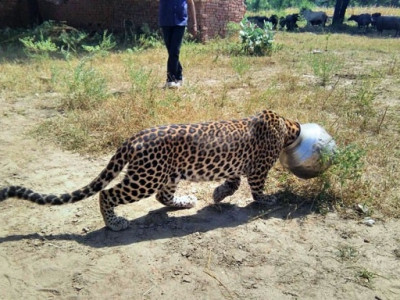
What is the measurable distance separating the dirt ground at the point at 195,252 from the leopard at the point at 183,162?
10.7 inches

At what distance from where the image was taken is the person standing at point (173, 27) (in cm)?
819

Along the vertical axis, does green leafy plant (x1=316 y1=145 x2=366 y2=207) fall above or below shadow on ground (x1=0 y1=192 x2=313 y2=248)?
above

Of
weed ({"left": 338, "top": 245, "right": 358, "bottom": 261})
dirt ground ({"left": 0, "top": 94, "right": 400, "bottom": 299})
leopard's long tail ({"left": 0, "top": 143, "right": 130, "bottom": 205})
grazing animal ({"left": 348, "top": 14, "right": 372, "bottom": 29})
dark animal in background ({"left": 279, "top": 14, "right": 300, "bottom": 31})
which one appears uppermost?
grazing animal ({"left": 348, "top": 14, "right": 372, "bottom": 29})

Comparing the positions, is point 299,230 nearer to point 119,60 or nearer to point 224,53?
point 119,60

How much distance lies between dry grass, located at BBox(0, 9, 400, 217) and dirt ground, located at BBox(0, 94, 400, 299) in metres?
0.65

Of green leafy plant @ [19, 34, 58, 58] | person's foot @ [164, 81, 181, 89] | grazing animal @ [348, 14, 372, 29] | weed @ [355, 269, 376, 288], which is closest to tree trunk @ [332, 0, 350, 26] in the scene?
grazing animal @ [348, 14, 372, 29]

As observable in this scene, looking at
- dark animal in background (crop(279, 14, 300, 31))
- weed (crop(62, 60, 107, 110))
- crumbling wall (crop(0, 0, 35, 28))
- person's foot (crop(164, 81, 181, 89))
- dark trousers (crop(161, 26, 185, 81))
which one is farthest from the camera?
dark animal in background (crop(279, 14, 300, 31))

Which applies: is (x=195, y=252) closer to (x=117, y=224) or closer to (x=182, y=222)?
(x=182, y=222)

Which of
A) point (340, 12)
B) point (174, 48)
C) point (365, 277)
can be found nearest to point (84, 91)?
point (174, 48)

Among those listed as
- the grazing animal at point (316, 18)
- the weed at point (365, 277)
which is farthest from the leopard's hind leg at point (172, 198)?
the grazing animal at point (316, 18)

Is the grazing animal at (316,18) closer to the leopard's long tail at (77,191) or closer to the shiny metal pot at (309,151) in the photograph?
the shiny metal pot at (309,151)

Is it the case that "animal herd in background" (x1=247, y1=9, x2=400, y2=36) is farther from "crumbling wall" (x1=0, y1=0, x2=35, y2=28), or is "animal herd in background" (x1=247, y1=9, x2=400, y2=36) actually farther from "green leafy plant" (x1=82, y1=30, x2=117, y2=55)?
"green leafy plant" (x1=82, y1=30, x2=117, y2=55)

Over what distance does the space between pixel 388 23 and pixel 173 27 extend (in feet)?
64.8

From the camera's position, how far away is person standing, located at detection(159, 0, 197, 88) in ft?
26.9
